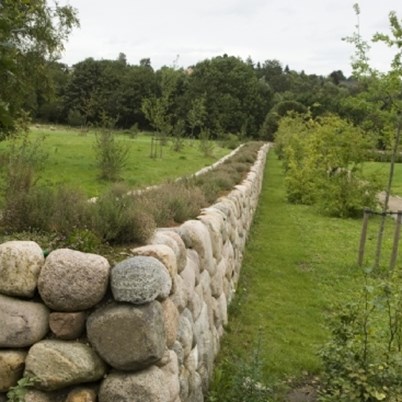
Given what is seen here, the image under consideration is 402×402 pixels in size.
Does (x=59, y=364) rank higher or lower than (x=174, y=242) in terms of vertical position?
lower

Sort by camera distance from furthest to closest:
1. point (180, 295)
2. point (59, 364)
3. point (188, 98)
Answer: point (188, 98) → point (180, 295) → point (59, 364)

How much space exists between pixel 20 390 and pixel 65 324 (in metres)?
0.42

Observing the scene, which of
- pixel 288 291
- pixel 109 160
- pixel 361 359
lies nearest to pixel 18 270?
pixel 361 359

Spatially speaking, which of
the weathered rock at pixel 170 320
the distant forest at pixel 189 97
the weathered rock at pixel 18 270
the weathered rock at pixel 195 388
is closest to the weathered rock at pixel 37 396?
the weathered rock at pixel 18 270

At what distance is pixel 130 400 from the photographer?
2.85 m

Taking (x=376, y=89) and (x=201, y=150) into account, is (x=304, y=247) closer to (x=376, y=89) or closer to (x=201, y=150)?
(x=376, y=89)

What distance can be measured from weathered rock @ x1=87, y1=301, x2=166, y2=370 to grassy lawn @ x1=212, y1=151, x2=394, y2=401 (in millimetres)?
1315

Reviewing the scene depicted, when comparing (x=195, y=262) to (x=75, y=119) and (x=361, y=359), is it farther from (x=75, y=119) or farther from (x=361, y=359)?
→ (x=75, y=119)

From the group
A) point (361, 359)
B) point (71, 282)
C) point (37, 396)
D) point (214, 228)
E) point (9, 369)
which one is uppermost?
point (71, 282)

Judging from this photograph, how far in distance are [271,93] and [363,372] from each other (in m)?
65.0

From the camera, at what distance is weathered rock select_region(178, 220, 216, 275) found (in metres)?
4.42

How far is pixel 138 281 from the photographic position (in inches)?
116

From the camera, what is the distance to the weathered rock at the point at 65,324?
2908 mm

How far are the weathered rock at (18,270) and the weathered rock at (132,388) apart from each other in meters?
0.68
